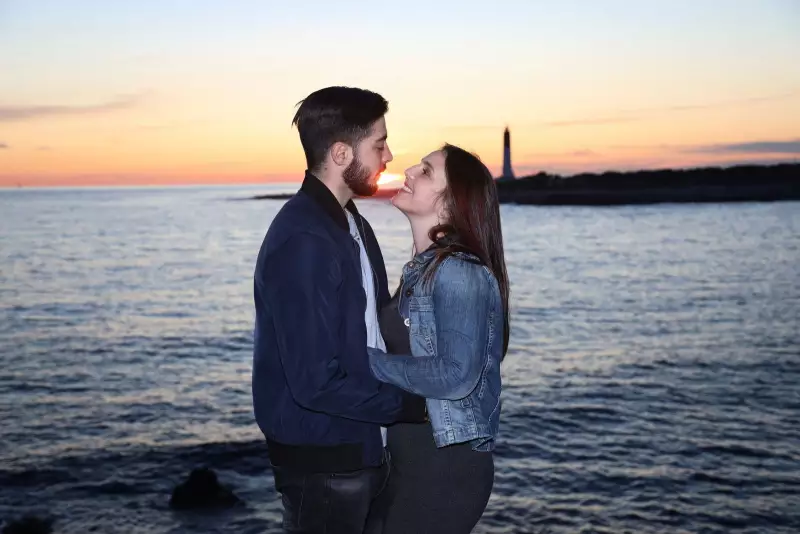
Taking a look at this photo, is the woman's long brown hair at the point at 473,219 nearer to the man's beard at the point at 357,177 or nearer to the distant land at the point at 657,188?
the man's beard at the point at 357,177

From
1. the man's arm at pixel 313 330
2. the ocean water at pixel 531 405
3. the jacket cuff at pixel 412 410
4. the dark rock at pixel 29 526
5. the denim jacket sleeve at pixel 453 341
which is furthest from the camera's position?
the ocean water at pixel 531 405

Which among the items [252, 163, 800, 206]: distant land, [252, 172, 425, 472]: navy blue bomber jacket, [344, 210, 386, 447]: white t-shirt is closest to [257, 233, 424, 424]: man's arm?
[252, 172, 425, 472]: navy blue bomber jacket

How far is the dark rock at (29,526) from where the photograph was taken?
11.5 meters

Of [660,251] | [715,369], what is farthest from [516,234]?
[715,369]

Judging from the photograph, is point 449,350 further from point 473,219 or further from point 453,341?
A: point 473,219

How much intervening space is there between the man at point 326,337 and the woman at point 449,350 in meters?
0.10

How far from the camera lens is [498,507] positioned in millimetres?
12094

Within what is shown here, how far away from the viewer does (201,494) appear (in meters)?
12.5

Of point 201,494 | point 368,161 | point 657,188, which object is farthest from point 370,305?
point 657,188

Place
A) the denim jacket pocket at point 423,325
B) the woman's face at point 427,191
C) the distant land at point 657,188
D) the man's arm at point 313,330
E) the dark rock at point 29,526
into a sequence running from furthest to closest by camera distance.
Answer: the distant land at point 657,188 < the dark rock at point 29,526 < the woman's face at point 427,191 < the denim jacket pocket at point 423,325 < the man's arm at point 313,330

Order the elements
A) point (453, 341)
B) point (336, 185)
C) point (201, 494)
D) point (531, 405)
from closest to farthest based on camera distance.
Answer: point (453, 341) → point (336, 185) → point (201, 494) → point (531, 405)

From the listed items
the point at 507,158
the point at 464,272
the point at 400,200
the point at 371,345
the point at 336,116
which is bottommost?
the point at 371,345

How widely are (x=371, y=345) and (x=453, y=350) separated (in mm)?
420

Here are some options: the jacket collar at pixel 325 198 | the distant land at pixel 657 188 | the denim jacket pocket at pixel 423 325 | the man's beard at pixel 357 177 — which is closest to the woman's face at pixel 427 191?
the man's beard at pixel 357 177
